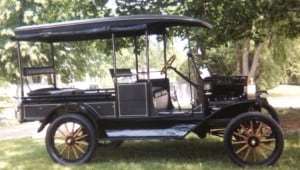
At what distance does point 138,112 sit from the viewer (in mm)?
7391

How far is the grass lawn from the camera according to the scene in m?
7.20

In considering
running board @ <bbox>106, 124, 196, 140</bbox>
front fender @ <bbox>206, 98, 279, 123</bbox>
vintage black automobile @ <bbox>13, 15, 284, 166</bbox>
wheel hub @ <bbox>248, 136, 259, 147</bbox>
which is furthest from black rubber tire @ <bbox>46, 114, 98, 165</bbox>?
wheel hub @ <bbox>248, 136, 259, 147</bbox>

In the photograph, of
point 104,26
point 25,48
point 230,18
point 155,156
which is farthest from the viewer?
point 25,48

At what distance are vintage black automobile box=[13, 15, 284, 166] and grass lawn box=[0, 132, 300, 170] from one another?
31cm

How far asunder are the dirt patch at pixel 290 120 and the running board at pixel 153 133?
451 centimetres

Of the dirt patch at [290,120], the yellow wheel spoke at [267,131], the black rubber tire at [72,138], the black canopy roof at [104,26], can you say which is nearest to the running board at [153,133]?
the black rubber tire at [72,138]

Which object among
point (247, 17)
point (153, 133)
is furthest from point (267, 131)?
point (247, 17)

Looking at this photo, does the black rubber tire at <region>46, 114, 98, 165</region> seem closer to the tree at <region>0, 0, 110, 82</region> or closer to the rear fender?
the rear fender

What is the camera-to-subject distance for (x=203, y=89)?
24.0 ft

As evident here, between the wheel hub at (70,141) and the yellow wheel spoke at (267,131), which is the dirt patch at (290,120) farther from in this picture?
the wheel hub at (70,141)

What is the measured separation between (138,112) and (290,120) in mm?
6608

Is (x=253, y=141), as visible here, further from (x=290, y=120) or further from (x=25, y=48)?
(x=25, y=48)

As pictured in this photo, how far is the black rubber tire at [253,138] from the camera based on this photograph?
6.85m

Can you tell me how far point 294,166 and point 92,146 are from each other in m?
3.18
